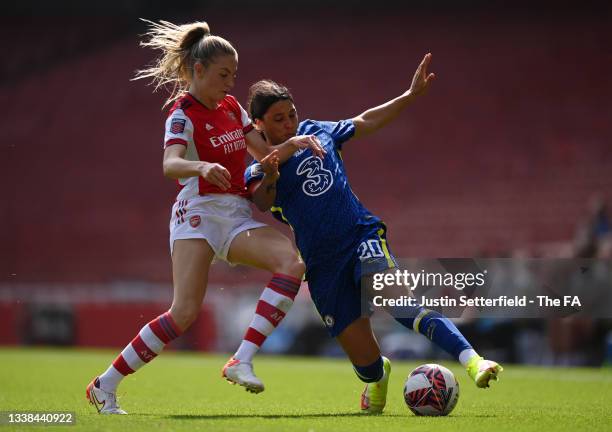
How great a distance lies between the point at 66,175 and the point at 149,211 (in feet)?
10.2

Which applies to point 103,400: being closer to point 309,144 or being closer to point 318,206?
point 318,206

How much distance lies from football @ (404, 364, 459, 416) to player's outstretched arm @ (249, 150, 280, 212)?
4.21 ft

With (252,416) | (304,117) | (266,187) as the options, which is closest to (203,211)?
(266,187)

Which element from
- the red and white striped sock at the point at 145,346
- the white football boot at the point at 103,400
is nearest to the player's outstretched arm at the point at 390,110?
the red and white striped sock at the point at 145,346

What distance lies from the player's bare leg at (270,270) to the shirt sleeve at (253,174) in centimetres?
36

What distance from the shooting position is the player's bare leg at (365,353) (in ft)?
18.3

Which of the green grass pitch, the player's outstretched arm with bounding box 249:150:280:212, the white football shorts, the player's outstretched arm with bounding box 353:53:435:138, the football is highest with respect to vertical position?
the player's outstretched arm with bounding box 353:53:435:138

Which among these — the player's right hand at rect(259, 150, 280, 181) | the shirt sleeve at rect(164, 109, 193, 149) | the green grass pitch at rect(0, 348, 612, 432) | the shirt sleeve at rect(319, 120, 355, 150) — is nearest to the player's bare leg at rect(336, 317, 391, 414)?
the green grass pitch at rect(0, 348, 612, 432)

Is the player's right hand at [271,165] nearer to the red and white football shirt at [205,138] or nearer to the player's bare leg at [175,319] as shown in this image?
the red and white football shirt at [205,138]

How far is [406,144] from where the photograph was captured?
72.2 ft

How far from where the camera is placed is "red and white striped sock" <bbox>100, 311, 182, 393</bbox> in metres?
5.29

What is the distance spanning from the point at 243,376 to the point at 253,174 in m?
1.28

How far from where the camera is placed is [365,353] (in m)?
5.61

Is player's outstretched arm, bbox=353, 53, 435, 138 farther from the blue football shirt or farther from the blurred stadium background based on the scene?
the blurred stadium background
